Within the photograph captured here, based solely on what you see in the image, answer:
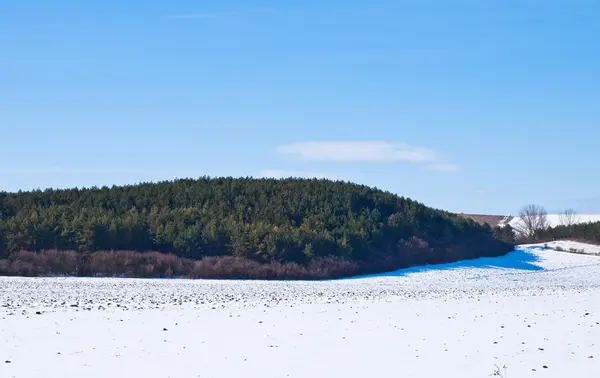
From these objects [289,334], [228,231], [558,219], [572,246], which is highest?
[558,219]

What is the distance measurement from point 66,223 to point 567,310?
3424 centimetres

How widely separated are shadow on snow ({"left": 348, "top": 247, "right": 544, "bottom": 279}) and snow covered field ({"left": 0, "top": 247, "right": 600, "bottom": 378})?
2125 centimetres

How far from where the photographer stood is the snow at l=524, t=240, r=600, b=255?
7631cm

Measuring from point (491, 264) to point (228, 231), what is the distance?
21.6 m

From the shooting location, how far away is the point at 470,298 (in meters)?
30.1

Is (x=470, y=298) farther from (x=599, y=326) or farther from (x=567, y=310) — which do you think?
(x=599, y=326)

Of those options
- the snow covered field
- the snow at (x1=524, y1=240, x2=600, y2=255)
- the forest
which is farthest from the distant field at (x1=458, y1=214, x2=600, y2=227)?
the snow covered field

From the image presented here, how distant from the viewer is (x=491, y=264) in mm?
58594

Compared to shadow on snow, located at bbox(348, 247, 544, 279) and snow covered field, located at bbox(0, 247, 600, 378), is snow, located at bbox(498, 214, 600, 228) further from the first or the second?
snow covered field, located at bbox(0, 247, 600, 378)

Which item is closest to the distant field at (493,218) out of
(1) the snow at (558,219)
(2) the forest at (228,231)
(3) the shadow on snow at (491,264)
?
(1) the snow at (558,219)

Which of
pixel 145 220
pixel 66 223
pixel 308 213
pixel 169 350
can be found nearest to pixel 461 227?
pixel 308 213

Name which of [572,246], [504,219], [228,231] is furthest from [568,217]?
[228,231]

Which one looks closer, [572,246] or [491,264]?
[491,264]

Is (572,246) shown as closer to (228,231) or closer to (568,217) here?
(228,231)
